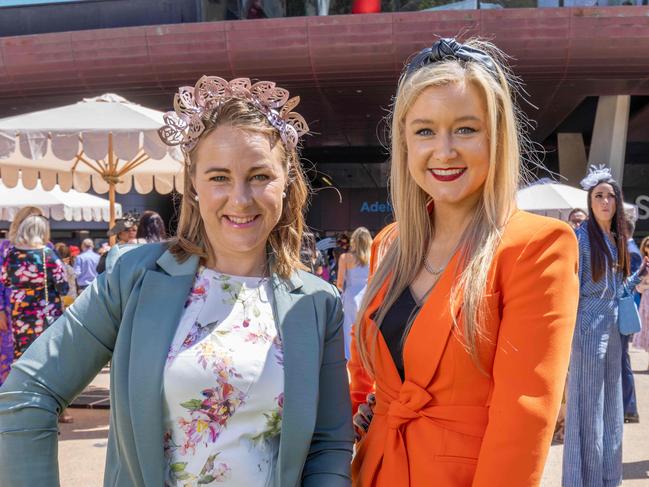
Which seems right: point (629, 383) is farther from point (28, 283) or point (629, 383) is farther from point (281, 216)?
point (28, 283)

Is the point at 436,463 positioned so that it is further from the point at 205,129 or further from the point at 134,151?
the point at 134,151

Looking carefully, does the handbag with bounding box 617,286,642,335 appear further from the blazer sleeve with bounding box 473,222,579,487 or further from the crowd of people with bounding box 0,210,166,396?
the crowd of people with bounding box 0,210,166,396

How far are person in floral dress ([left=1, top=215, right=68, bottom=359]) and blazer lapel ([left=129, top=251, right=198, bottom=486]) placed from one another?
527 cm

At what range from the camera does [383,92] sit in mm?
16500

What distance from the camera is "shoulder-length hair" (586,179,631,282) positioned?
4.79 m

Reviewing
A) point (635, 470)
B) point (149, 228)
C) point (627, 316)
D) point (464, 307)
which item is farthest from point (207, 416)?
point (149, 228)

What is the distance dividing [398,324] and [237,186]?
623 millimetres

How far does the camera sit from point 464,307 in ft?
5.65

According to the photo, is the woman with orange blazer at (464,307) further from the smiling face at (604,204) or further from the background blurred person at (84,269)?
the background blurred person at (84,269)

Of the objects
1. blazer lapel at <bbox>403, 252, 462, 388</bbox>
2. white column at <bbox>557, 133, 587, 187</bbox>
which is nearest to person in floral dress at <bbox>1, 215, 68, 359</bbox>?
blazer lapel at <bbox>403, 252, 462, 388</bbox>

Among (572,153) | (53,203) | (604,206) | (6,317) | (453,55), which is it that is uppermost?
(572,153)

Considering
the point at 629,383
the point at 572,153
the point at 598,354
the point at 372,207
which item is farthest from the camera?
the point at 372,207

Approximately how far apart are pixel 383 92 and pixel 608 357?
41.5ft

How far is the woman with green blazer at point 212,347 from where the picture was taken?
1.58 m
